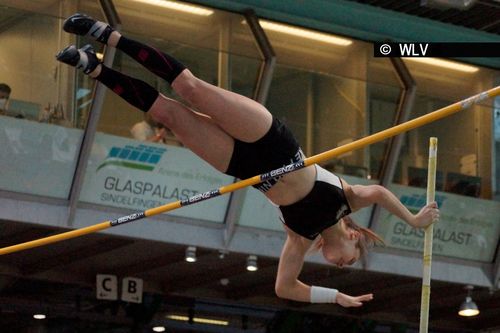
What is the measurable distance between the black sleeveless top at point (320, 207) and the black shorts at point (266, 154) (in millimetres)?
249

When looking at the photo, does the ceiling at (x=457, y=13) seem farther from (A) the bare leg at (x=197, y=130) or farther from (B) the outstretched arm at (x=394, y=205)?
(A) the bare leg at (x=197, y=130)

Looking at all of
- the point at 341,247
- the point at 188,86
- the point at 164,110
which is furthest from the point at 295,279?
the point at 188,86

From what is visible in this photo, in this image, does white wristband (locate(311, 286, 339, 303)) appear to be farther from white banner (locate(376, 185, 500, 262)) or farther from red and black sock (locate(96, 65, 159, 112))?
white banner (locate(376, 185, 500, 262))

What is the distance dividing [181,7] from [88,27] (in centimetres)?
677

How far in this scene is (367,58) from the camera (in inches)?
580

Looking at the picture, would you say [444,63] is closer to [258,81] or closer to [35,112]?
[258,81]

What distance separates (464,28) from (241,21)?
2779 mm

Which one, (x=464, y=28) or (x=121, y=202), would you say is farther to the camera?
(x=464, y=28)

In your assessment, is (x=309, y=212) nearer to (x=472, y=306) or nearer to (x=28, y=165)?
(x=28, y=165)

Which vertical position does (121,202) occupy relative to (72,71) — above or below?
below

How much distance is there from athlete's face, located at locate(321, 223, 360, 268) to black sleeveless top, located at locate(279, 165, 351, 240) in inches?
5.2

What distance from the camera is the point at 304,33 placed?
47.8 feet

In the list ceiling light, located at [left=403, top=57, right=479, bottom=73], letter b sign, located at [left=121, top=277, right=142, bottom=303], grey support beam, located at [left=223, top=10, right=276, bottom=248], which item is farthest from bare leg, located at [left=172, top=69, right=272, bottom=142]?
letter b sign, located at [left=121, top=277, right=142, bottom=303]

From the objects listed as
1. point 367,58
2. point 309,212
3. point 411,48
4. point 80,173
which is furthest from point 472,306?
point 411,48
